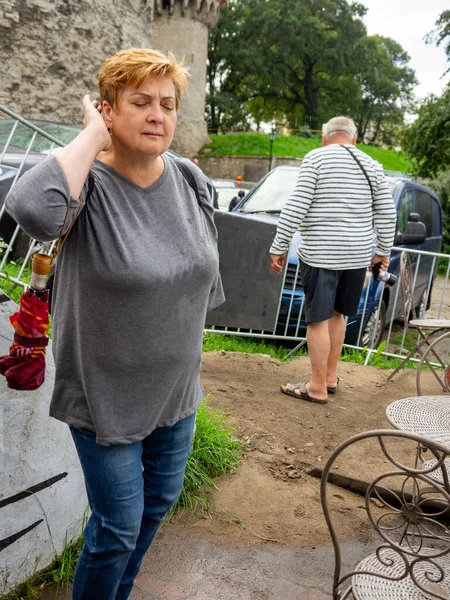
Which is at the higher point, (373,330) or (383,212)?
(383,212)

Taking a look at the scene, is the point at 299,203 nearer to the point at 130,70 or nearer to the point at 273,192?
the point at 130,70

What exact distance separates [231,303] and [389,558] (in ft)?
12.1

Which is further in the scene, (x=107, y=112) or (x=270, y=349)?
(x=270, y=349)

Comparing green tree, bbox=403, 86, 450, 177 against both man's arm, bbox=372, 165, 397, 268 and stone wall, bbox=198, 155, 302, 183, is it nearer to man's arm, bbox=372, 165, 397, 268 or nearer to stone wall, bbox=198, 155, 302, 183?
stone wall, bbox=198, 155, 302, 183

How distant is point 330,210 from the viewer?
4.11 meters

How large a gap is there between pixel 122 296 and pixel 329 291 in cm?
267

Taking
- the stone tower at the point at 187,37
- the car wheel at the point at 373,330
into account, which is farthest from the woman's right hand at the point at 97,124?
the stone tower at the point at 187,37

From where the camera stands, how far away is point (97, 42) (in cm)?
2711

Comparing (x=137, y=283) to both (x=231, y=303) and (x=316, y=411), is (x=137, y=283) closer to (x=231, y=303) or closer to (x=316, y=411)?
(x=316, y=411)

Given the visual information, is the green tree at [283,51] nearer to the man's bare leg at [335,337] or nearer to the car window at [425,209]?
the car window at [425,209]

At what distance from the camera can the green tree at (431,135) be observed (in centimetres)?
1802

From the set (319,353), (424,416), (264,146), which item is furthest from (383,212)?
(264,146)

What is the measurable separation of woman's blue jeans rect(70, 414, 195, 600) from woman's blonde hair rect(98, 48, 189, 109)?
93cm

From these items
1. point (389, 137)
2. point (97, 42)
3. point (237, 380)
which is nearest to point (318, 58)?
point (389, 137)
